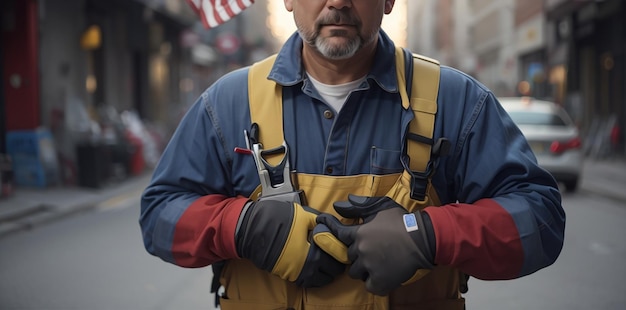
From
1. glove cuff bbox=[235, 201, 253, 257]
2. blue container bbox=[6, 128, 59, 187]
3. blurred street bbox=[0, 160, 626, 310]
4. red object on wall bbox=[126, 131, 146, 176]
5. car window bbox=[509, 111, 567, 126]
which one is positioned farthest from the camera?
red object on wall bbox=[126, 131, 146, 176]

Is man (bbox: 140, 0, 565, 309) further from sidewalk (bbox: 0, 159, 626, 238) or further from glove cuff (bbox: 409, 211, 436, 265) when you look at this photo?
sidewalk (bbox: 0, 159, 626, 238)

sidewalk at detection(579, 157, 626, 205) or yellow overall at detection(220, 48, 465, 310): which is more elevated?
yellow overall at detection(220, 48, 465, 310)

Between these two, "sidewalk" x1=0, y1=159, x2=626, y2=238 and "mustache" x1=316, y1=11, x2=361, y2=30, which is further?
"sidewalk" x1=0, y1=159, x2=626, y2=238

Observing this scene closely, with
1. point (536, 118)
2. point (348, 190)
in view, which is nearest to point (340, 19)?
point (348, 190)

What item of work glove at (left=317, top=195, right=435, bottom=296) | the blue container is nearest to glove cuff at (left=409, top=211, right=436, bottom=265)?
work glove at (left=317, top=195, right=435, bottom=296)

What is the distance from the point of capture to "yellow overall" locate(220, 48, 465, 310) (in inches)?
83.6

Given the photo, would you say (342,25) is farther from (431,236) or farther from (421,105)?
(431,236)

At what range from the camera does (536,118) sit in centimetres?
1391

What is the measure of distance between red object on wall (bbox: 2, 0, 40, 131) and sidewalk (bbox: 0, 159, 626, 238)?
1.78 m

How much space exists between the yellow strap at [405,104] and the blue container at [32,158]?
12.8 meters

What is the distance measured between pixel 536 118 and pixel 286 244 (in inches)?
493

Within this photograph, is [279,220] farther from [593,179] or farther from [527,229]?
[593,179]

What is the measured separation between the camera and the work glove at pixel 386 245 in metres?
1.96

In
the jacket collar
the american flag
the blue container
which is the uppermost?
the american flag
